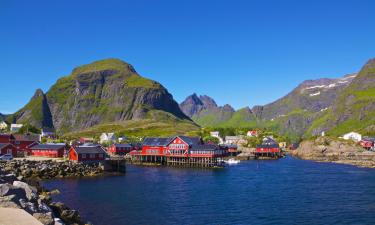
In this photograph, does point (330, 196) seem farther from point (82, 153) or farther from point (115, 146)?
point (115, 146)

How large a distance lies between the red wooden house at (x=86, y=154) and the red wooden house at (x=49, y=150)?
620 inches

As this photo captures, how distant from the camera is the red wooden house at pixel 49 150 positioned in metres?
108

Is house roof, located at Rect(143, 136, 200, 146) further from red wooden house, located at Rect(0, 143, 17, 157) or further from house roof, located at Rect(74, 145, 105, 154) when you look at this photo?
red wooden house, located at Rect(0, 143, 17, 157)

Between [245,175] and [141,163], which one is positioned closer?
[245,175]

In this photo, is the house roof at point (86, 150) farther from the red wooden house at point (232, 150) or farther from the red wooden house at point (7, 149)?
the red wooden house at point (232, 150)

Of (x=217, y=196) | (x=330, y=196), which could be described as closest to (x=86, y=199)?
(x=217, y=196)

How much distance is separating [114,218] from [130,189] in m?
21.5

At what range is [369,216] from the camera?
4678 centimetres

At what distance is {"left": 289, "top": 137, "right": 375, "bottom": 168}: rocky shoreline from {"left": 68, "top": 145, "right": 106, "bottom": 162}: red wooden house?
79819 mm

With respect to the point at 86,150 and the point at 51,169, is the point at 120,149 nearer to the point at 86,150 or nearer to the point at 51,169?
the point at 86,150

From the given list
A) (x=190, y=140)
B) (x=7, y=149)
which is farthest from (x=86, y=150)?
(x=190, y=140)

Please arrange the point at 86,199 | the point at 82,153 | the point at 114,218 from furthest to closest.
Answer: the point at 82,153 → the point at 86,199 → the point at 114,218

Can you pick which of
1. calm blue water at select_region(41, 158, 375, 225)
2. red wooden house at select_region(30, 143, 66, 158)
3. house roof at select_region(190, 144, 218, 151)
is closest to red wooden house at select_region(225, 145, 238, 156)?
house roof at select_region(190, 144, 218, 151)

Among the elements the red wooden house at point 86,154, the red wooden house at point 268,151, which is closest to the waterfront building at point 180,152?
the red wooden house at point 86,154
